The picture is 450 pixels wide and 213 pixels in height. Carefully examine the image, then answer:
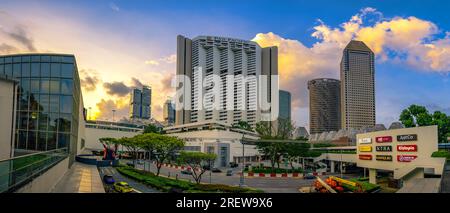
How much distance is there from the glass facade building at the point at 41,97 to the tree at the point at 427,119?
95.0 feet

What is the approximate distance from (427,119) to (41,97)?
31212mm

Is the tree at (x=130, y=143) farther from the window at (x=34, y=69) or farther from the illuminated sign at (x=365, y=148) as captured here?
the illuminated sign at (x=365, y=148)

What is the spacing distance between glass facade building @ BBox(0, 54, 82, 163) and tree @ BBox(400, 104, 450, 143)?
29.0m

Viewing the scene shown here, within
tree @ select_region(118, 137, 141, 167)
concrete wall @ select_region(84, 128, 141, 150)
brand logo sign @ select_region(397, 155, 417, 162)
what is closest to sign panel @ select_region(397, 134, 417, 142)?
brand logo sign @ select_region(397, 155, 417, 162)

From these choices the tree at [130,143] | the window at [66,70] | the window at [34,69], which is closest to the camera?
the window at [34,69]

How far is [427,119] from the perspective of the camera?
28625mm

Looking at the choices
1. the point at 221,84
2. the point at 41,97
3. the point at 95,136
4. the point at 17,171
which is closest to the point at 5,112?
the point at 17,171

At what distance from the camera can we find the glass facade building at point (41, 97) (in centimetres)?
1739

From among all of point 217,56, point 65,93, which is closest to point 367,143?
point 65,93

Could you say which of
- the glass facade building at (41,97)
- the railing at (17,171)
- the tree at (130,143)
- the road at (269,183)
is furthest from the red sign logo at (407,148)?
the tree at (130,143)

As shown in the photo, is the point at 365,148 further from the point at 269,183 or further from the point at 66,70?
the point at 66,70

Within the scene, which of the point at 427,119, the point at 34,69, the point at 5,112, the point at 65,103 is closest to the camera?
the point at 5,112
